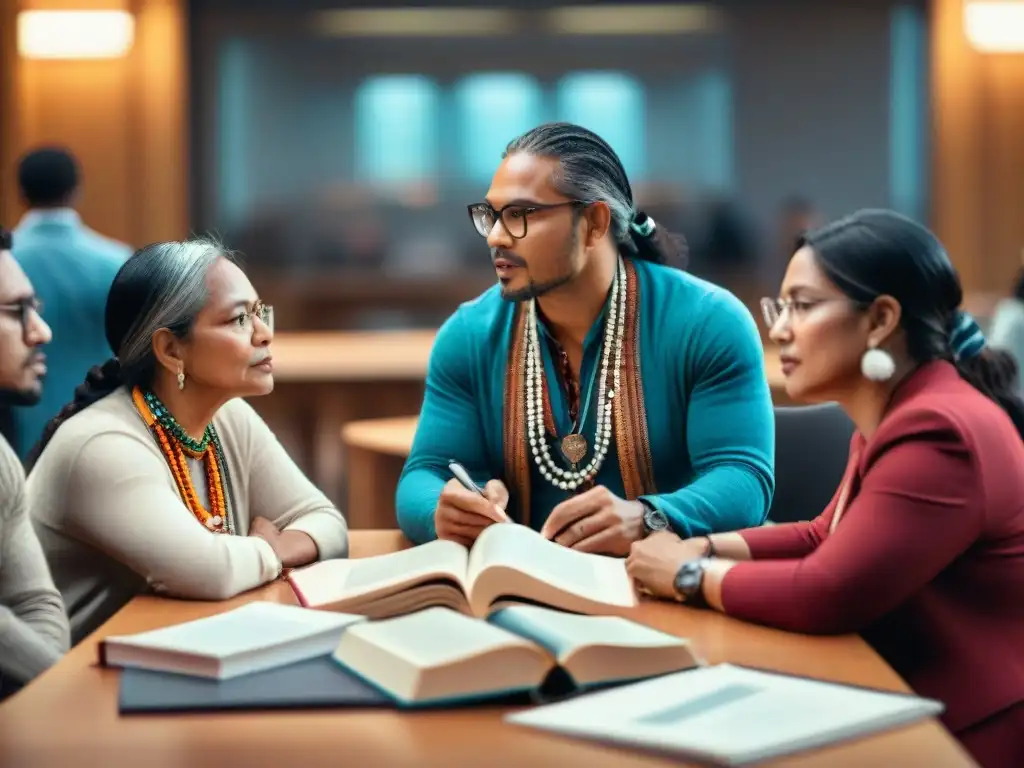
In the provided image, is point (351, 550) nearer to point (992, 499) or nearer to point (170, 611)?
point (170, 611)

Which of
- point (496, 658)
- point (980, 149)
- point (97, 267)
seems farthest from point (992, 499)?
point (980, 149)

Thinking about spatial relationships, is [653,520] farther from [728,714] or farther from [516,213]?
[728,714]

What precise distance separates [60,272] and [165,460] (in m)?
2.22

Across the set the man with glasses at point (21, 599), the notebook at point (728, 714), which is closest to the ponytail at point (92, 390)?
the man with glasses at point (21, 599)

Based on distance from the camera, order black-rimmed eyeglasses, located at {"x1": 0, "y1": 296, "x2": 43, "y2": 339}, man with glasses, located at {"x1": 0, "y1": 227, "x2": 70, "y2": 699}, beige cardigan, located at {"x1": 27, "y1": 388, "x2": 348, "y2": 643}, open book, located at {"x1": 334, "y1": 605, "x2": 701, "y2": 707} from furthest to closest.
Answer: black-rimmed eyeglasses, located at {"x1": 0, "y1": 296, "x2": 43, "y2": 339} → beige cardigan, located at {"x1": 27, "y1": 388, "x2": 348, "y2": 643} → man with glasses, located at {"x1": 0, "y1": 227, "x2": 70, "y2": 699} → open book, located at {"x1": 334, "y1": 605, "x2": 701, "y2": 707}

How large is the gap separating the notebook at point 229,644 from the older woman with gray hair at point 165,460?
0.27 metres

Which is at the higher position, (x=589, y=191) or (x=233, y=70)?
(x=233, y=70)

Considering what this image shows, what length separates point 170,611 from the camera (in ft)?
6.16

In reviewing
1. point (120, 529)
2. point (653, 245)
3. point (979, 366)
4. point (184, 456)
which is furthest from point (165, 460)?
point (979, 366)

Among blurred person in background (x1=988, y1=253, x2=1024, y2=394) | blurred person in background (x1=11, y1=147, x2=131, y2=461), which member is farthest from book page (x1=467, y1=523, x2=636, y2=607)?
blurred person in background (x1=988, y1=253, x2=1024, y2=394)

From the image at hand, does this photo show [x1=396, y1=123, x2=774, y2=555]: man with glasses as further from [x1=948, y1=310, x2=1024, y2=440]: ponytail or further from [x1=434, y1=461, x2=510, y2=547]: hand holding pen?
[x1=948, y1=310, x2=1024, y2=440]: ponytail

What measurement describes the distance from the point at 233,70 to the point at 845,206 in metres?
4.09

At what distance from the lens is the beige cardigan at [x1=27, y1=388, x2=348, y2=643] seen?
6.33 feet

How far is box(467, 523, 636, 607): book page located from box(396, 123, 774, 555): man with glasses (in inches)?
11.1
